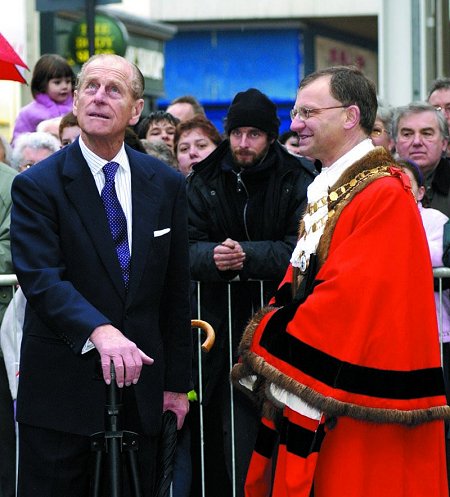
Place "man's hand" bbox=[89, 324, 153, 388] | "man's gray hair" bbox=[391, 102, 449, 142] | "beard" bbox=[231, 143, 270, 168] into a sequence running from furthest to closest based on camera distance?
"man's gray hair" bbox=[391, 102, 449, 142]
"beard" bbox=[231, 143, 270, 168]
"man's hand" bbox=[89, 324, 153, 388]

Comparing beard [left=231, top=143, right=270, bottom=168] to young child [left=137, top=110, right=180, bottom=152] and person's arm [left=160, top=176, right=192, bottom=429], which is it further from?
young child [left=137, top=110, right=180, bottom=152]

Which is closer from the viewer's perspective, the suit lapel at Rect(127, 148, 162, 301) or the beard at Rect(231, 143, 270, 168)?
the suit lapel at Rect(127, 148, 162, 301)

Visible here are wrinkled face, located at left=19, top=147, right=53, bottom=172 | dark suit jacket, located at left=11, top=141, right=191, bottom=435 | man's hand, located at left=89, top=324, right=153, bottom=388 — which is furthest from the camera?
wrinkled face, located at left=19, top=147, right=53, bottom=172

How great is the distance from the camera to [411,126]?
7438mm

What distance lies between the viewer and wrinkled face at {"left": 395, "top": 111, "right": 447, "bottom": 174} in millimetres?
7324

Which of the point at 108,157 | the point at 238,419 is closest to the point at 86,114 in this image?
the point at 108,157

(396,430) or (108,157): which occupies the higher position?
(108,157)

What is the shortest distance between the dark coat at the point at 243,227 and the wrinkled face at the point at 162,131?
6.90 ft

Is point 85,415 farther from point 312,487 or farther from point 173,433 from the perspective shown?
point 312,487

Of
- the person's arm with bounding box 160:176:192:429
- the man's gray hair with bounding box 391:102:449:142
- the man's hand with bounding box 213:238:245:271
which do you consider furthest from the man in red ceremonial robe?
the man's gray hair with bounding box 391:102:449:142

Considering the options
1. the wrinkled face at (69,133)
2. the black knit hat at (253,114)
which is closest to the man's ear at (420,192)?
the black knit hat at (253,114)

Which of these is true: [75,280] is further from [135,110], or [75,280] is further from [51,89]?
[51,89]

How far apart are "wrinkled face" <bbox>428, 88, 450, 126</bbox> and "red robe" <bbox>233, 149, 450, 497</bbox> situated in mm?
3391

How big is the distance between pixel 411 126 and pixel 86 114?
3021mm
